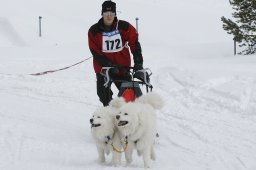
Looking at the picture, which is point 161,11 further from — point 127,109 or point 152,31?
point 127,109

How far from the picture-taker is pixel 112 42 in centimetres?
654

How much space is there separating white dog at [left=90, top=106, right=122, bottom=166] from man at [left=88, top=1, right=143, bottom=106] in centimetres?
106

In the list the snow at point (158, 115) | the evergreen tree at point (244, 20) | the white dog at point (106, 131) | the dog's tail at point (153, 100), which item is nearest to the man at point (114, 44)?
the dog's tail at point (153, 100)

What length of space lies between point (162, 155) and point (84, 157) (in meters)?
1.03

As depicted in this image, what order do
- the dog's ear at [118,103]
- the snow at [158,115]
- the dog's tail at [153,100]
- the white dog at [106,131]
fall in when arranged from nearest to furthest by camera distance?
the white dog at [106,131] < the dog's ear at [118,103] < the dog's tail at [153,100] < the snow at [158,115]

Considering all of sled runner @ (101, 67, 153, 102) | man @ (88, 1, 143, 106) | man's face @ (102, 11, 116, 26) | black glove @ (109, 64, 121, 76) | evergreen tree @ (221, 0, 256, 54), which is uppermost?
evergreen tree @ (221, 0, 256, 54)

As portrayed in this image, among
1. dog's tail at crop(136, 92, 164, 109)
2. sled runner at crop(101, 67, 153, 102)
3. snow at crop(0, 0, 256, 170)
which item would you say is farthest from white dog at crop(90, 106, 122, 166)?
sled runner at crop(101, 67, 153, 102)

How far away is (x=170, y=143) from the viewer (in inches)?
285

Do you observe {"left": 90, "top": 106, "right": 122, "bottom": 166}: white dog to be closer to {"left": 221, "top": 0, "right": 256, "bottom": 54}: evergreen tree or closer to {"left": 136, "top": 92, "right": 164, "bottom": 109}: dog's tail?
{"left": 136, "top": 92, "right": 164, "bottom": 109}: dog's tail

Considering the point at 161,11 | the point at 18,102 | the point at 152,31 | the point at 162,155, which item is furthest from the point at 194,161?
the point at 161,11

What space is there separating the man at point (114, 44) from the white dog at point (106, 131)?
106 cm

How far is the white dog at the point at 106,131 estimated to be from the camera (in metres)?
5.34

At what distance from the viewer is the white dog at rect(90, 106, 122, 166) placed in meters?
5.34

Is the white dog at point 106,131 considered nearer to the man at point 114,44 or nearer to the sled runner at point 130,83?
the sled runner at point 130,83
